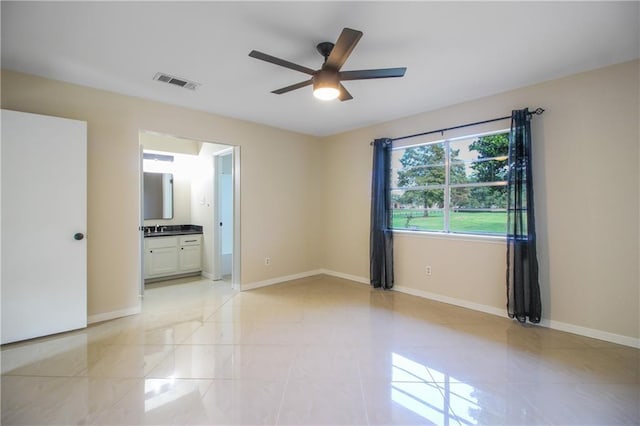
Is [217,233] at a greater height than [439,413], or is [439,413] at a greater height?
[217,233]

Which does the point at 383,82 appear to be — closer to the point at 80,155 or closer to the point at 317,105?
the point at 317,105

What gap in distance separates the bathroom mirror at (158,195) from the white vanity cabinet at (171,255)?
681 mm

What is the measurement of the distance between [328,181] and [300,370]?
3601 mm

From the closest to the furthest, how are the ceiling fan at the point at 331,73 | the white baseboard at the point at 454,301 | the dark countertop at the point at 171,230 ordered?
the ceiling fan at the point at 331,73, the white baseboard at the point at 454,301, the dark countertop at the point at 171,230

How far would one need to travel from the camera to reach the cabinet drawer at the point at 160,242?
462cm

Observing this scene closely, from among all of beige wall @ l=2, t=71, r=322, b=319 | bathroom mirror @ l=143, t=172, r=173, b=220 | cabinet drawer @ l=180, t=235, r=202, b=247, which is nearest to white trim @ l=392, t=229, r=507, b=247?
beige wall @ l=2, t=71, r=322, b=319

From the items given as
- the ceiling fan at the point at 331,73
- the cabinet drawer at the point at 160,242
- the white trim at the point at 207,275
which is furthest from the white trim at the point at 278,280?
the ceiling fan at the point at 331,73

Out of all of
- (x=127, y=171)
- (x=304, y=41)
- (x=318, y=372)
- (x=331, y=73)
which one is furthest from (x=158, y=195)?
(x=318, y=372)

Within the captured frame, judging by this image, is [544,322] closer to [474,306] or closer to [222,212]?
[474,306]

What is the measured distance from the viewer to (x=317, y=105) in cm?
365

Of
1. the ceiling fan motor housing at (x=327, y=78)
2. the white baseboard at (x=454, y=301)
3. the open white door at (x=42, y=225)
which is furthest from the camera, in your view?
the white baseboard at (x=454, y=301)

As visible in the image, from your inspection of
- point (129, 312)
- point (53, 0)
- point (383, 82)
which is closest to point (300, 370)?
point (129, 312)

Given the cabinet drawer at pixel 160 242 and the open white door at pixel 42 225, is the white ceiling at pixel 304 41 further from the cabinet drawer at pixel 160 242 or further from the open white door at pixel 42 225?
the cabinet drawer at pixel 160 242

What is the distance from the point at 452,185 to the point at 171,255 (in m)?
4.51
